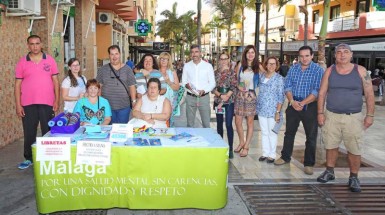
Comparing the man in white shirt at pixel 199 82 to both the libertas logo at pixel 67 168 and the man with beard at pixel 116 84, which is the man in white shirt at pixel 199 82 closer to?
the man with beard at pixel 116 84

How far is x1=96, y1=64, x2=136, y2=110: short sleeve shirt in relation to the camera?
Result: 19.6 feet

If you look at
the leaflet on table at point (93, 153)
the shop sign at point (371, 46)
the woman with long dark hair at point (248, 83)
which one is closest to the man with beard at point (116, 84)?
the woman with long dark hair at point (248, 83)

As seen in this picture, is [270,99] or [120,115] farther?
[270,99]

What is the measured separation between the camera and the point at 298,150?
7551 mm

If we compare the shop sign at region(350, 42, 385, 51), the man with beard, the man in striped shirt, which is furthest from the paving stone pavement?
the shop sign at region(350, 42, 385, 51)

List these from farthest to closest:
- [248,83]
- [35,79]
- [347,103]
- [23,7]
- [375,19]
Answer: [375,19] < [23,7] < [248,83] < [35,79] < [347,103]

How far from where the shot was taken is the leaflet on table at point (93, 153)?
4.04 metres

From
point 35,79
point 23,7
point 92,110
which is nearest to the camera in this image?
point 92,110

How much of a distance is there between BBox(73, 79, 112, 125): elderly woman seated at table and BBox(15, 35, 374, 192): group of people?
0.01 metres

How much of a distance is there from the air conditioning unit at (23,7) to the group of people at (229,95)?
5.45 ft

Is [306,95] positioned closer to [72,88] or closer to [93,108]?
[93,108]

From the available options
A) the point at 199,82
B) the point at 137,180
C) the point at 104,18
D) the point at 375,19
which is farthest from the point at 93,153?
the point at 375,19

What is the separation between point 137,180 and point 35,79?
8.48 feet

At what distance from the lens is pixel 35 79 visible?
18.9 ft
